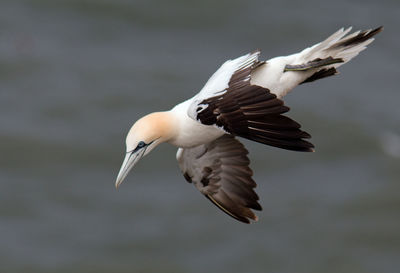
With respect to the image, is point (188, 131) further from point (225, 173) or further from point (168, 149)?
point (168, 149)

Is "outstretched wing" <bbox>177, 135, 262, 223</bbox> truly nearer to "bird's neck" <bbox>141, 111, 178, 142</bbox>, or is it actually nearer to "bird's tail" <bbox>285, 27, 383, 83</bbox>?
"bird's tail" <bbox>285, 27, 383, 83</bbox>

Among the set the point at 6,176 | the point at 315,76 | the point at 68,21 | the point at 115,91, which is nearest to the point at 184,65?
the point at 115,91

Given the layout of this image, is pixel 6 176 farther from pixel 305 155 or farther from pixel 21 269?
pixel 305 155

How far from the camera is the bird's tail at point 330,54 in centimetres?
1090

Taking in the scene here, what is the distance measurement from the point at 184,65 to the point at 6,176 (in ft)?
17.2

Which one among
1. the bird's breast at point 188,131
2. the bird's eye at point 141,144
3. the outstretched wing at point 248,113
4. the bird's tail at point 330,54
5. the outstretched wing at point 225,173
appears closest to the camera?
the outstretched wing at point 248,113

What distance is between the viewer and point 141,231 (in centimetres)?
2191

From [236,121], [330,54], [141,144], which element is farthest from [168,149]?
[236,121]

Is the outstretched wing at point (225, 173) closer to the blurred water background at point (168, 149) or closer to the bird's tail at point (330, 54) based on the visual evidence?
the bird's tail at point (330, 54)

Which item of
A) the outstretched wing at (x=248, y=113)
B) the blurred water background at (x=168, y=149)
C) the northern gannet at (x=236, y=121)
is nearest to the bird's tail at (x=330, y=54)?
the northern gannet at (x=236, y=121)

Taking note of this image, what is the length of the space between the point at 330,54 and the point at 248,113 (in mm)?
2087

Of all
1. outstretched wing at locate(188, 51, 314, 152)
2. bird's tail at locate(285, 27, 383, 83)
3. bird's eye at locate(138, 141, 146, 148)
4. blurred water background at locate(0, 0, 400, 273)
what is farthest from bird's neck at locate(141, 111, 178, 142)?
blurred water background at locate(0, 0, 400, 273)

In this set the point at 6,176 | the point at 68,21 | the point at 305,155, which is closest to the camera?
the point at 6,176

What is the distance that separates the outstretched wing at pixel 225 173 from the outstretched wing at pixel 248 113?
2005mm
